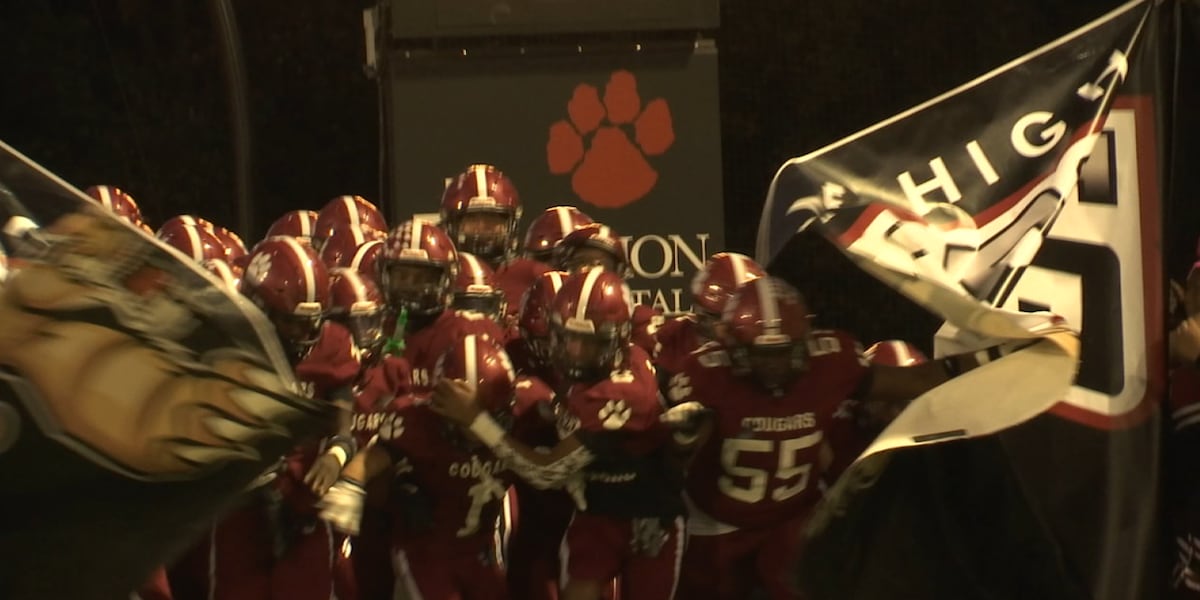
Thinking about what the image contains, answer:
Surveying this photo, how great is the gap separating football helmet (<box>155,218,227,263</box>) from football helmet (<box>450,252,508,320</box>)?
792 mm

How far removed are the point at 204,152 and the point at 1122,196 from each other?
15.7 feet

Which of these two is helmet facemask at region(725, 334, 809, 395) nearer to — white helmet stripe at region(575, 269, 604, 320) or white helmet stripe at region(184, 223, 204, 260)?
white helmet stripe at region(575, 269, 604, 320)

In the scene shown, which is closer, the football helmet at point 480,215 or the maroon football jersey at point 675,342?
the maroon football jersey at point 675,342

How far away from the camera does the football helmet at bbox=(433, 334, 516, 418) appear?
3688 mm

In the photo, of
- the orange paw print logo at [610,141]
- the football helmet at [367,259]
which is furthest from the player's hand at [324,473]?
the orange paw print logo at [610,141]

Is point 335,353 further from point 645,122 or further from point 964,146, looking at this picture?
point 645,122

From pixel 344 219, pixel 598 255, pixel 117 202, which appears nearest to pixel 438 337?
pixel 598 255

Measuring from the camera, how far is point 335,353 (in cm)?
387

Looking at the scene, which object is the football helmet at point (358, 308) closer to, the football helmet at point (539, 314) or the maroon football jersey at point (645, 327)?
the football helmet at point (539, 314)

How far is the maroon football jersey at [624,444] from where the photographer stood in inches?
145

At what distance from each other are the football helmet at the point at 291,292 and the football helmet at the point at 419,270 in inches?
6.7

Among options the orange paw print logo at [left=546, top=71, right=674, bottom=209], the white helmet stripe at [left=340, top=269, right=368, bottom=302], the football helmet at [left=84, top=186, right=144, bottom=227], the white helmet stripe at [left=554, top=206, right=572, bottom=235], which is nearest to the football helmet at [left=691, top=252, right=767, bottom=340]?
the white helmet stripe at [left=554, top=206, right=572, bottom=235]

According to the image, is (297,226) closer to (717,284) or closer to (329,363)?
(329,363)

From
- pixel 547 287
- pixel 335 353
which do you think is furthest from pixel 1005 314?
pixel 335 353
